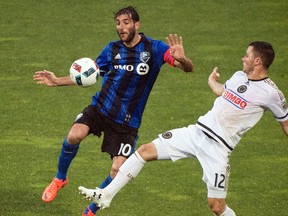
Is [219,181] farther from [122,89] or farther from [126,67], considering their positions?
[126,67]

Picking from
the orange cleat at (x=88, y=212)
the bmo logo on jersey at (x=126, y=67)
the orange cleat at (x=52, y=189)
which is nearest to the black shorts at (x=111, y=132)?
the bmo logo on jersey at (x=126, y=67)

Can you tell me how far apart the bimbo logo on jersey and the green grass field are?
2.12 m

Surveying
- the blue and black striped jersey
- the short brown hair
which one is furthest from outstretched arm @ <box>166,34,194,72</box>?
the short brown hair

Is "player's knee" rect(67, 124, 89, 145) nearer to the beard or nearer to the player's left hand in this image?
the beard

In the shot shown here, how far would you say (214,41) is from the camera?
21516 mm

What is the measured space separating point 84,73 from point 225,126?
2.00m

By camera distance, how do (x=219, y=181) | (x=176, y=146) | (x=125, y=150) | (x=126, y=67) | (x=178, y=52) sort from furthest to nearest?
(x=126, y=67)
(x=125, y=150)
(x=178, y=52)
(x=176, y=146)
(x=219, y=181)

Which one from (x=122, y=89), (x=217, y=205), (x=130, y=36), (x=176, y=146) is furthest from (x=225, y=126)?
(x=130, y=36)

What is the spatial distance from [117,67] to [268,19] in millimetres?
10140

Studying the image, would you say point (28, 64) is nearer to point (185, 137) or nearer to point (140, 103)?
point (140, 103)

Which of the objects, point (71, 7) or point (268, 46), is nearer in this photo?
point (268, 46)

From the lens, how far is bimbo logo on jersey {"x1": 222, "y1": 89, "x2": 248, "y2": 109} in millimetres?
11891

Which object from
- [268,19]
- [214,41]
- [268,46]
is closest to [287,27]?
[268,19]

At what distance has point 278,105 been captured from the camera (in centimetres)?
1188
